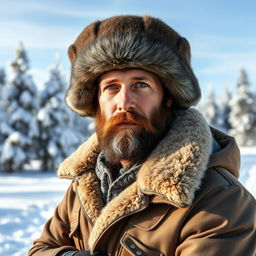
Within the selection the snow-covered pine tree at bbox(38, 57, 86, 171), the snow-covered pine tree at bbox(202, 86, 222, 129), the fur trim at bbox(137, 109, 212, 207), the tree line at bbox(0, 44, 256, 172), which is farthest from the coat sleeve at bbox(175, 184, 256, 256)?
the snow-covered pine tree at bbox(202, 86, 222, 129)

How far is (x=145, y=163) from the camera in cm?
241

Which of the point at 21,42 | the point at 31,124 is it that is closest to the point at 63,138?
the point at 31,124

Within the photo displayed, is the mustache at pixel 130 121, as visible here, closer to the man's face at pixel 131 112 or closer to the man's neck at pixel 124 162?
the man's face at pixel 131 112

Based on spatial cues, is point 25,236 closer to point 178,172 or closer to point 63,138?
point 178,172

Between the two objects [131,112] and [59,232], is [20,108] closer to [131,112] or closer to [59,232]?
[59,232]

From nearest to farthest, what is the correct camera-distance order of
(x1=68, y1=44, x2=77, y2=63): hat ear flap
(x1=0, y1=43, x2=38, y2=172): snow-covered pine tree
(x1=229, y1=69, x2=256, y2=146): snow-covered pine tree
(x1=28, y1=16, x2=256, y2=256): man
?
(x1=28, y1=16, x2=256, y2=256): man < (x1=68, y1=44, x2=77, y2=63): hat ear flap < (x1=0, y1=43, x2=38, y2=172): snow-covered pine tree < (x1=229, y1=69, x2=256, y2=146): snow-covered pine tree

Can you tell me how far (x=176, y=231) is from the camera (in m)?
2.13

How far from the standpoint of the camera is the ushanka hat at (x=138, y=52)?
96.7 inches

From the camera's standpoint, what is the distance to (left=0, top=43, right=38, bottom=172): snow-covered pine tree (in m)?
29.8

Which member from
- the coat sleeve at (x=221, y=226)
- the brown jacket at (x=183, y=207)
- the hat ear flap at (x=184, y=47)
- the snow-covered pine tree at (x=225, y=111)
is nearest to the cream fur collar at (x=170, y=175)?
the brown jacket at (x=183, y=207)

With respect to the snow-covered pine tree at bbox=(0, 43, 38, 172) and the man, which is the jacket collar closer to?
the man

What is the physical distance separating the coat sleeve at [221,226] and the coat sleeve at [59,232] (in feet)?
3.52

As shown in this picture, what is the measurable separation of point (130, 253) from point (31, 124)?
29274 mm

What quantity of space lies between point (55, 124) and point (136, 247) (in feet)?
104
